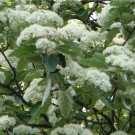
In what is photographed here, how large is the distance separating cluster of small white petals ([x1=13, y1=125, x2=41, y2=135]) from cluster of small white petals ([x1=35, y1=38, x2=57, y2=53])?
0.77 metres

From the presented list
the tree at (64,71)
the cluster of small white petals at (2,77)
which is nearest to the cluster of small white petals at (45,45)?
the tree at (64,71)

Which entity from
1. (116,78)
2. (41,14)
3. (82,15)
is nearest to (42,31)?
(41,14)

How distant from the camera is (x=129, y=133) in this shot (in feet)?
11.6

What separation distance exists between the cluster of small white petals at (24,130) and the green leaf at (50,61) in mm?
748

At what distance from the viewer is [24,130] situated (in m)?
3.15

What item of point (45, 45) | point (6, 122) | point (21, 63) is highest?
point (45, 45)

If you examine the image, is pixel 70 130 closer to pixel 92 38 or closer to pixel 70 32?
pixel 70 32

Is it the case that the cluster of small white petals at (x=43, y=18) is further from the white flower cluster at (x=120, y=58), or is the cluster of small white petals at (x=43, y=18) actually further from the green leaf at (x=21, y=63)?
the white flower cluster at (x=120, y=58)

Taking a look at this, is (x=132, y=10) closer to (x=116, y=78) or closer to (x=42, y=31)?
(x=116, y=78)

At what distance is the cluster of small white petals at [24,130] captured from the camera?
3.13 m

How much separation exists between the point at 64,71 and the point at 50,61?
0.29 meters

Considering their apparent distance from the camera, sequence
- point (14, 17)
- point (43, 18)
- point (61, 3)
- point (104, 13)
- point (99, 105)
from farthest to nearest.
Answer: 1. point (61, 3)
2. point (104, 13)
3. point (99, 105)
4. point (14, 17)
5. point (43, 18)

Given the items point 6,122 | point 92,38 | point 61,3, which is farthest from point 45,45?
point 61,3

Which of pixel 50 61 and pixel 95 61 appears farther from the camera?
pixel 95 61
